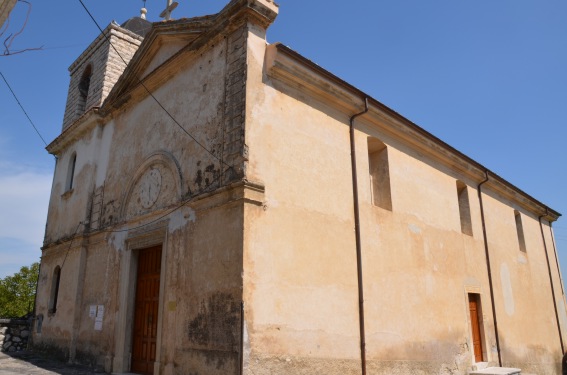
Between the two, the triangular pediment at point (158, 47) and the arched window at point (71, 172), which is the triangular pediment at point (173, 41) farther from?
the arched window at point (71, 172)

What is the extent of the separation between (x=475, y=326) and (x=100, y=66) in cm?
1349

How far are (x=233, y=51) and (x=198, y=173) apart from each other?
233 centimetres

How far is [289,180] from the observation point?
7996 mm

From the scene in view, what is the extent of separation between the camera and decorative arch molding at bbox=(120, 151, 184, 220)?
8.97 m

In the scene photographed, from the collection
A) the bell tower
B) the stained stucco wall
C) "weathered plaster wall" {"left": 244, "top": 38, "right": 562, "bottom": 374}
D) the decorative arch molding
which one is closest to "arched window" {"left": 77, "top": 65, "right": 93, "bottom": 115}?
the bell tower

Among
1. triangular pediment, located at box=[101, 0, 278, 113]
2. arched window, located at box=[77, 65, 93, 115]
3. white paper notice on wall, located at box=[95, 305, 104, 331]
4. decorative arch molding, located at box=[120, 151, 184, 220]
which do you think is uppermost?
arched window, located at box=[77, 65, 93, 115]

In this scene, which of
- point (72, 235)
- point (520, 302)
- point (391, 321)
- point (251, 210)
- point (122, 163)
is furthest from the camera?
point (520, 302)

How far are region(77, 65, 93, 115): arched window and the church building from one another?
965 mm

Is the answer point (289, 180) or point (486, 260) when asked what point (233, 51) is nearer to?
point (289, 180)

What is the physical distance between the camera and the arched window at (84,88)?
14836 millimetres

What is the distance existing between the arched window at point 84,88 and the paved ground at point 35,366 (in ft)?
24.7

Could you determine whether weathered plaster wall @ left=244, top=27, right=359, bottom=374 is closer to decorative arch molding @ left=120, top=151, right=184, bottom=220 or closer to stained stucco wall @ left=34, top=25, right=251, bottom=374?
stained stucco wall @ left=34, top=25, right=251, bottom=374

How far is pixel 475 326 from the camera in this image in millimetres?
12555

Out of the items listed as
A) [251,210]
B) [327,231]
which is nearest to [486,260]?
[327,231]
